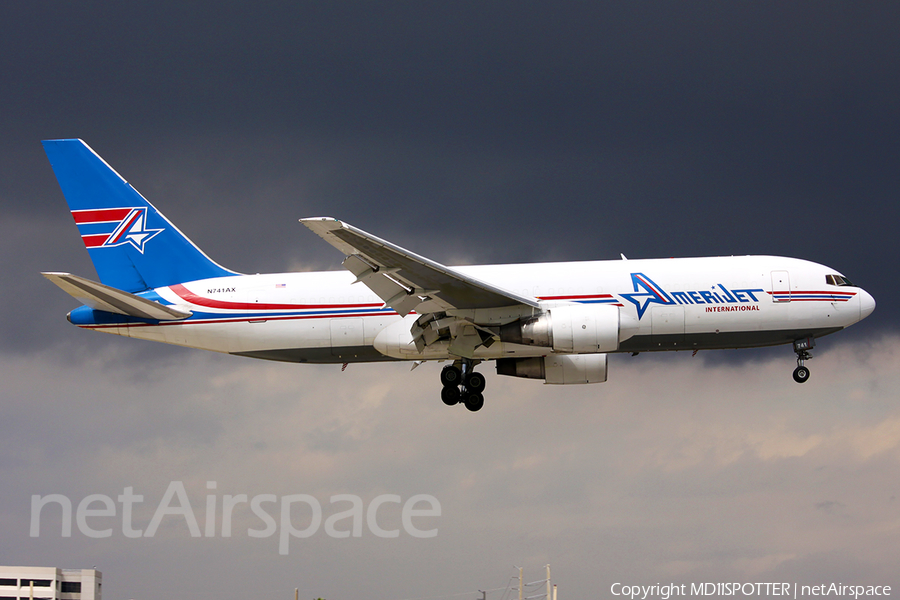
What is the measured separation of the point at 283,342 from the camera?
3553 centimetres

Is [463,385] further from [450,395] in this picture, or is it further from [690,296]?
[690,296]

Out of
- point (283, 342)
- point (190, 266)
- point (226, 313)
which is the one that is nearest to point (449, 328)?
point (283, 342)

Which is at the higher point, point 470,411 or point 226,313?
point 226,313

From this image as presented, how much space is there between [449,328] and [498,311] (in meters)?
2.22

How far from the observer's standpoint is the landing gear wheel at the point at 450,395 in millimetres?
35625

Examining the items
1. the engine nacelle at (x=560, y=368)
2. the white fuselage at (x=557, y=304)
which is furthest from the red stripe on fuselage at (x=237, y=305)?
the engine nacelle at (x=560, y=368)

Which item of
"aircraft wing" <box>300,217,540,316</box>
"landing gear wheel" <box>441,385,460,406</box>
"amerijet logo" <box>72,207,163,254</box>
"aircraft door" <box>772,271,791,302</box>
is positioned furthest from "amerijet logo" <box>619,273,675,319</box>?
"amerijet logo" <box>72,207,163,254</box>

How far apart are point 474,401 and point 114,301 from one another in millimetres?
13743

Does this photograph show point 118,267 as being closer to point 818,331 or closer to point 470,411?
point 470,411

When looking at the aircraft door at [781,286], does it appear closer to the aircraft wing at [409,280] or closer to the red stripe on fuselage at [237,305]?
the aircraft wing at [409,280]

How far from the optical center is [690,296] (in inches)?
1345

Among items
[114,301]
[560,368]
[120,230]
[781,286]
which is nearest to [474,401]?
[560,368]

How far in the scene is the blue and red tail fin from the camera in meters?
37.8

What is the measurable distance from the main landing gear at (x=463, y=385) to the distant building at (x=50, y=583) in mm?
73101
